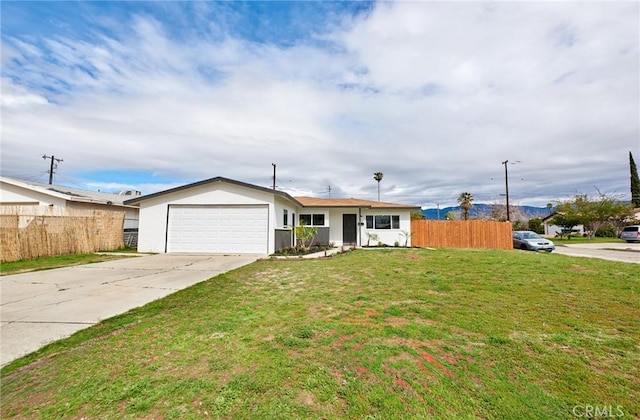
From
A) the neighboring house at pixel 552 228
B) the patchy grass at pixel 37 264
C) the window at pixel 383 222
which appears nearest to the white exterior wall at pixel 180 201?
the patchy grass at pixel 37 264

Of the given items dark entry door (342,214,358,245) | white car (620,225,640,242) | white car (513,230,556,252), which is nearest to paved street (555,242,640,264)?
white car (513,230,556,252)

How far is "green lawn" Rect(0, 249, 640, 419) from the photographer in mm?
2221

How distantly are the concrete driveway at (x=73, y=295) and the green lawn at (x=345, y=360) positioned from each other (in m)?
0.49

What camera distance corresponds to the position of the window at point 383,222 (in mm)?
19359

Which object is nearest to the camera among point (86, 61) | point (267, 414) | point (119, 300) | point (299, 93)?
point (267, 414)

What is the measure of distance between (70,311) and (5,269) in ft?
23.0

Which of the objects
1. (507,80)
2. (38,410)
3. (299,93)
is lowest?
(38,410)

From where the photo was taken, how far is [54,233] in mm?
12102

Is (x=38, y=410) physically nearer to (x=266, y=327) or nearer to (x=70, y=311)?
(x=266, y=327)

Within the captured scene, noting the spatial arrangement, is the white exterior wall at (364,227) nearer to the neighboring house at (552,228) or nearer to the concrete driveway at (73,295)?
the concrete driveway at (73,295)

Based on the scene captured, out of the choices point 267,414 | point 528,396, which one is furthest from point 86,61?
point 528,396

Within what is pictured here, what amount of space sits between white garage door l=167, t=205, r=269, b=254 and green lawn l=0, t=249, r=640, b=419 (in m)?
8.26

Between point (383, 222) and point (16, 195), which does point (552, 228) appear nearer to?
point (383, 222)

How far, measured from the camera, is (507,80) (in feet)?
34.7
